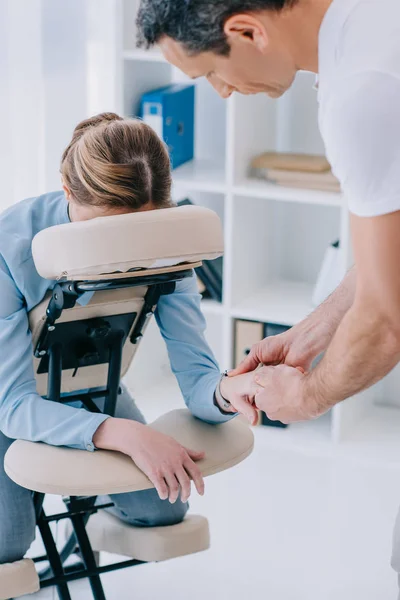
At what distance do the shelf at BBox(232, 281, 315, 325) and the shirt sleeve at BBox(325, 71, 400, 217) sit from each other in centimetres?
185

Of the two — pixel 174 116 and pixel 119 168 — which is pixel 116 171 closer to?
pixel 119 168

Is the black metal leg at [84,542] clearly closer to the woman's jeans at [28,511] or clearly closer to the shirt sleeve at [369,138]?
the woman's jeans at [28,511]

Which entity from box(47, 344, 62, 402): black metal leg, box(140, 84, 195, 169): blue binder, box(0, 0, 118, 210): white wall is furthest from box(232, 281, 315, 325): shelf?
box(47, 344, 62, 402): black metal leg

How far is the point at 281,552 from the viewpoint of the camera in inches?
98.3

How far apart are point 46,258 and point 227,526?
128 cm

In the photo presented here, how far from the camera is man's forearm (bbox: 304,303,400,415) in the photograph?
136cm

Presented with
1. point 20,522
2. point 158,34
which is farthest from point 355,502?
point 158,34

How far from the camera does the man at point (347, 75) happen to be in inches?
46.3

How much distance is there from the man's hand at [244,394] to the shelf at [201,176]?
4.50 ft

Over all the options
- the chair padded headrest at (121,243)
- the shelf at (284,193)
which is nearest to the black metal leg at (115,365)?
the chair padded headrest at (121,243)

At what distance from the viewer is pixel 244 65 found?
1.28m

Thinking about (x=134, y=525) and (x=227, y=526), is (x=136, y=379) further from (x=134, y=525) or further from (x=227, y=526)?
(x=134, y=525)

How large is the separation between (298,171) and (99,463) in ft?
5.34

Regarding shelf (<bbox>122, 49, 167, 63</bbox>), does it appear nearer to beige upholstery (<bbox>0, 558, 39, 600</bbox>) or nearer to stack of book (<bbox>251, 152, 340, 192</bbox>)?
stack of book (<bbox>251, 152, 340, 192</bbox>)
